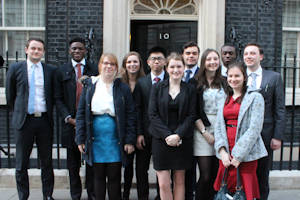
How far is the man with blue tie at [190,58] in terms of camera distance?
13.5ft

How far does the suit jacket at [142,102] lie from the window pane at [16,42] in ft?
13.1

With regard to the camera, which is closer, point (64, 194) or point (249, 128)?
point (249, 128)

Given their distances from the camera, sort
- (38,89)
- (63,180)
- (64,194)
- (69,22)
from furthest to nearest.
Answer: (69,22) < (63,180) < (64,194) < (38,89)

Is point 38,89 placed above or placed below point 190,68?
below

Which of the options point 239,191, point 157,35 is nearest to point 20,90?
point 239,191

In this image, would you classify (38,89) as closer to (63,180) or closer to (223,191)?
(63,180)

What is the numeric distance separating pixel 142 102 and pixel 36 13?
161 inches

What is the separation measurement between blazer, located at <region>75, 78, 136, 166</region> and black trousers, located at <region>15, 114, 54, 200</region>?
0.66 meters

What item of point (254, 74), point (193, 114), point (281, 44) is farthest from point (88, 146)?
point (281, 44)

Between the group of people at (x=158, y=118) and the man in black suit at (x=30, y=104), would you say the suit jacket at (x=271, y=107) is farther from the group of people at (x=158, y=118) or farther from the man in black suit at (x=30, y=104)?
the man in black suit at (x=30, y=104)

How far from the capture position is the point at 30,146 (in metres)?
4.27

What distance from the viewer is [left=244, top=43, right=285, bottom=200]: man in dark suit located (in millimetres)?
3914

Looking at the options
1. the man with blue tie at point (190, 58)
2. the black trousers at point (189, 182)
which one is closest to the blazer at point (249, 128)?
the black trousers at point (189, 182)

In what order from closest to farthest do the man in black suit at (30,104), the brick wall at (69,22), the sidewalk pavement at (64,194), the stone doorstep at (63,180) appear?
the man in black suit at (30,104) → the sidewalk pavement at (64,194) → the stone doorstep at (63,180) → the brick wall at (69,22)
